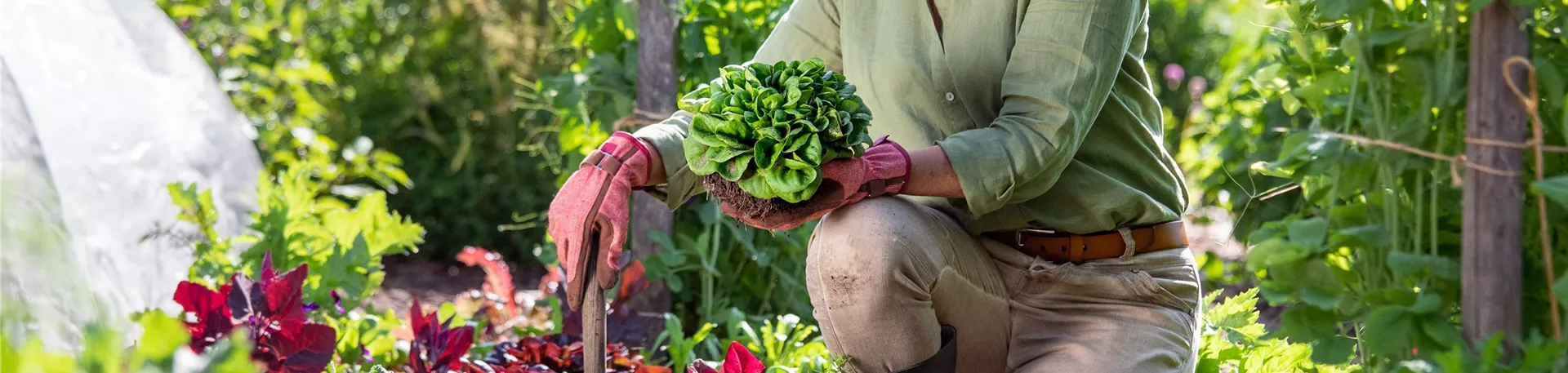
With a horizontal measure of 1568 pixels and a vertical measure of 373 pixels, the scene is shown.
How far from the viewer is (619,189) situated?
1.78 meters

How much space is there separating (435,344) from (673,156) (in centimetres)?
78

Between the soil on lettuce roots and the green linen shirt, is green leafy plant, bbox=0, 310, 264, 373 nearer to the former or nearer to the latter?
the soil on lettuce roots

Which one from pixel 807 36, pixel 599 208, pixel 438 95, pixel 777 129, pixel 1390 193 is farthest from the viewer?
pixel 438 95

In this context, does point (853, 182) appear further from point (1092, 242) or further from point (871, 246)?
point (1092, 242)

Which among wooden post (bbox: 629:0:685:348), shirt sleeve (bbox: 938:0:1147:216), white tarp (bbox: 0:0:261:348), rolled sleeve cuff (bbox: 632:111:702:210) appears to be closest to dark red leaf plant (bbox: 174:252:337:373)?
white tarp (bbox: 0:0:261:348)

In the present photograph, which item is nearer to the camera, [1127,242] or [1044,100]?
[1044,100]

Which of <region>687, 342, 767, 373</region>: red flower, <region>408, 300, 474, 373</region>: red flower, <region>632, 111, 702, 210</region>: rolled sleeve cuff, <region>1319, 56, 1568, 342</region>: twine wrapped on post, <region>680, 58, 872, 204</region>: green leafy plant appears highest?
<region>1319, 56, 1568, 342</region>: twine wrapped on post

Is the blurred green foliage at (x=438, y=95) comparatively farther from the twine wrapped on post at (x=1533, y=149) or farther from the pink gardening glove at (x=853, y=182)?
the twine wrapped on post at (x=1533, y=149)

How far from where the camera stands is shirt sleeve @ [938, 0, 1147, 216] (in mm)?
1744

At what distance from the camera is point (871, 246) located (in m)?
1.82

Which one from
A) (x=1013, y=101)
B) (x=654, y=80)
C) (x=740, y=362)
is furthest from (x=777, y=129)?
(x=654, y=80)

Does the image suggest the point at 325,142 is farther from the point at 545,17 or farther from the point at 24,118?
the point at 24,118

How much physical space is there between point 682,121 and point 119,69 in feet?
5.23

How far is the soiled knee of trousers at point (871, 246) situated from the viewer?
1.82m
